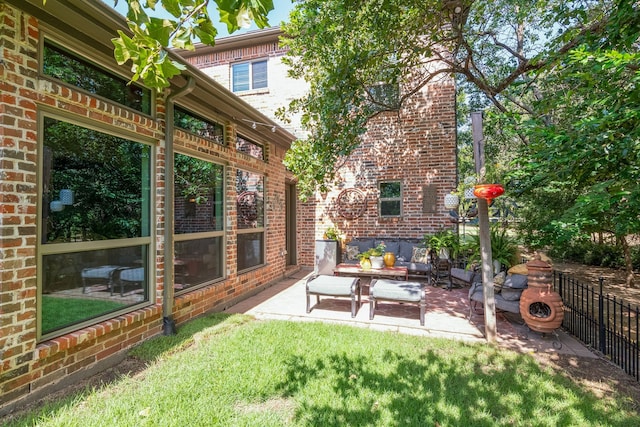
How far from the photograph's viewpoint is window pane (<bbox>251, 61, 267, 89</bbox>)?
9.70m

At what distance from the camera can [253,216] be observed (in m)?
6.53

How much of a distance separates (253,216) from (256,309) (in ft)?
6.80

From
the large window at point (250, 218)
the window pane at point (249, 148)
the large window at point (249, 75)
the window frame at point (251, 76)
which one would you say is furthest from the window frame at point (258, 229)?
the large window at point (249, 75)

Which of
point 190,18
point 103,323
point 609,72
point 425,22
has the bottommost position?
point 103,323

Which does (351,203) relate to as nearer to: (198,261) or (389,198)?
(389,198)

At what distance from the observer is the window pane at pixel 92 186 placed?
9.26 feet

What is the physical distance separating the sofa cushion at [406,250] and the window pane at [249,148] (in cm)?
413

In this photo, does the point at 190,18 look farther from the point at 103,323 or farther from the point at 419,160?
the point at 419,160

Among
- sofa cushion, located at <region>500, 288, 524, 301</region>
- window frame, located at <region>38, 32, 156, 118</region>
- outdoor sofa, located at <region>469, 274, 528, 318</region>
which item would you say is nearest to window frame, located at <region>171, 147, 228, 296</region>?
window frame, located at <region>38, 32, 156, 118</region>

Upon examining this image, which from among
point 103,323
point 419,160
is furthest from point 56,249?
point 419,160

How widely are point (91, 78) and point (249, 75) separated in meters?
7.36

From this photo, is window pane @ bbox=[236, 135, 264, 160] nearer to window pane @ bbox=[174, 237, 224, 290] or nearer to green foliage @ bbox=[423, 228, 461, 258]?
window pane @ bbox=[174, 237, 224, 290]

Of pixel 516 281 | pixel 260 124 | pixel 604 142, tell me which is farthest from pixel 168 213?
pixel 516 281

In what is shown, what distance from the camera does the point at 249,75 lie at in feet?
32.3
